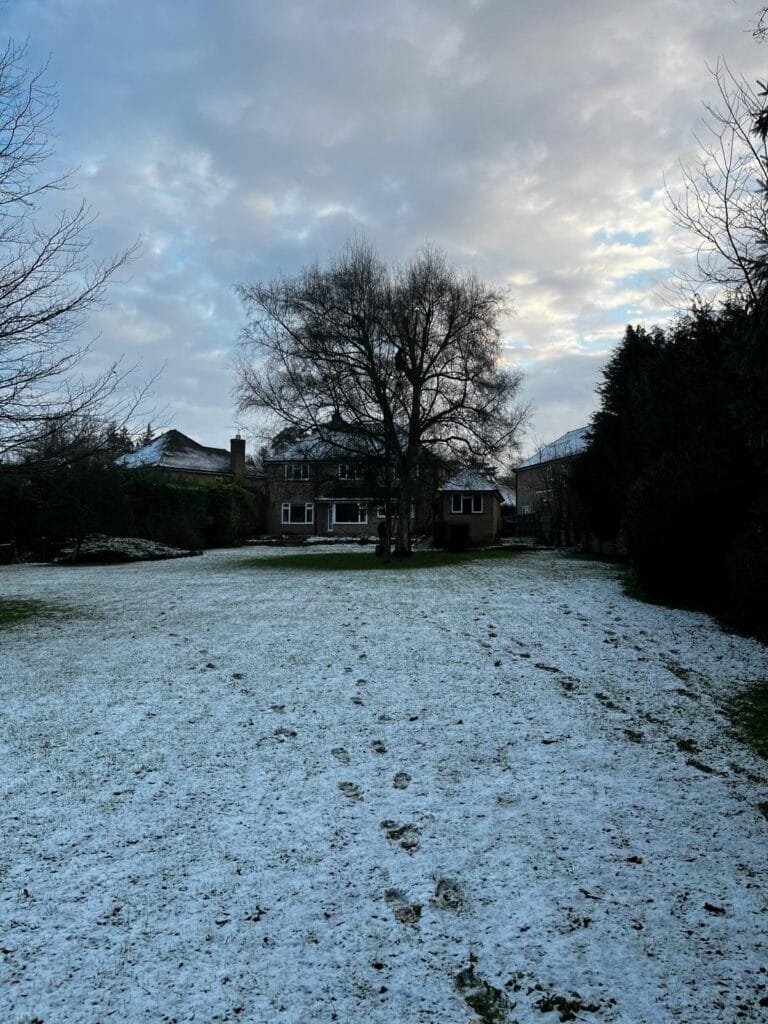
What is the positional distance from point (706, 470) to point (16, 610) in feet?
38.8

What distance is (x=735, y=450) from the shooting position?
10.5 m

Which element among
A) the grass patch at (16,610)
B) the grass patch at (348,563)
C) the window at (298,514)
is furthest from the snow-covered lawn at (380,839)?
the window at (298,514)

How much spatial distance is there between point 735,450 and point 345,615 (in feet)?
22.5

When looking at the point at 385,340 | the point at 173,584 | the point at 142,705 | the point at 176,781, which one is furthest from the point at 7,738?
the point at 385,340

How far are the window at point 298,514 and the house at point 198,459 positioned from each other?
271 centimetres

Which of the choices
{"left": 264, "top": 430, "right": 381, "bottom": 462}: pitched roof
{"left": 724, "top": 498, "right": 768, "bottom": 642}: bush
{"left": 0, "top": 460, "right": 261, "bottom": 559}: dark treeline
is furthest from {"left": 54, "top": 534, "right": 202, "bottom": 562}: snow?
{"left": 724, "top": 498, "right": 768, "bottom": 642}: bush

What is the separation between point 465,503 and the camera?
41938mm

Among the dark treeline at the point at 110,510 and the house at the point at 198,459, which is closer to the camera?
the dark treeline at the point at 110,510

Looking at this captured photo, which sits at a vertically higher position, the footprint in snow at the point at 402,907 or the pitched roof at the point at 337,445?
the pitched roof at the point at 337,445

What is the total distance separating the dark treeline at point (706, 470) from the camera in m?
7.22

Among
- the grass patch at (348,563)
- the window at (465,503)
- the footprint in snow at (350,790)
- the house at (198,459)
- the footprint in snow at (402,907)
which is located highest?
the house at (198,459)

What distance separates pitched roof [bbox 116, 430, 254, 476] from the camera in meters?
42.7

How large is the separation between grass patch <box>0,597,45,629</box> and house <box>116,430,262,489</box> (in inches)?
1195

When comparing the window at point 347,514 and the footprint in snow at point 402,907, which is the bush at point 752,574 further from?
the window at point 347,514
